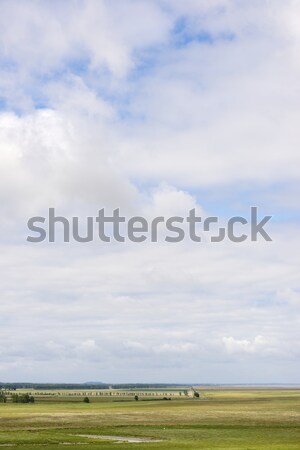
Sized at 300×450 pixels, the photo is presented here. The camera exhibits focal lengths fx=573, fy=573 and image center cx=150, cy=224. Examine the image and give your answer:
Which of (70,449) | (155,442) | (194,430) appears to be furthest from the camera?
(194,430)

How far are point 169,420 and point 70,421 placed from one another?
17830 millimetres

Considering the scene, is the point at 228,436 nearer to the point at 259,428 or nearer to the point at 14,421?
the point at 259,428

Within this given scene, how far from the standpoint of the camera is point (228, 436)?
74.1 metres

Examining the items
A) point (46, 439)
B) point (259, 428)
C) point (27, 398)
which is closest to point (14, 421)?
point (46, 439)

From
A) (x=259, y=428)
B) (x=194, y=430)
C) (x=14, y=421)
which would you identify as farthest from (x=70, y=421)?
(x=259, y=428)

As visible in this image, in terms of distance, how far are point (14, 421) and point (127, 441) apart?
42338 mm

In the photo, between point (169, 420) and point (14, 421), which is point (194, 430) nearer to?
point (169, 420)

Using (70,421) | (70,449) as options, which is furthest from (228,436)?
(70,421)

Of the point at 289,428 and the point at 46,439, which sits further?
the point at 289,428

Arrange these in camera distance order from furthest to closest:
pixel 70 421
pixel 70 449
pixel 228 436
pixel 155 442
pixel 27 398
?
1. pixel 27 398
2. pixel 70 421
3. pixel 228 436
4. pixel 155 442
5. pixel 70 449

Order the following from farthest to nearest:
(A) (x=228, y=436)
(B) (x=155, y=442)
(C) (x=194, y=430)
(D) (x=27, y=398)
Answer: (D) (x=27, y=398) → (C) (x=194, y=430) → (A) (x=228, y=436) → (B) (x=155, y=442)

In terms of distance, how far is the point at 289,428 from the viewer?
85.4 meters

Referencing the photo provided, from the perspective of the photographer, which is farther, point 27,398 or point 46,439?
point 27,398

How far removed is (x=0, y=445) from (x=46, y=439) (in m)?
7.39
